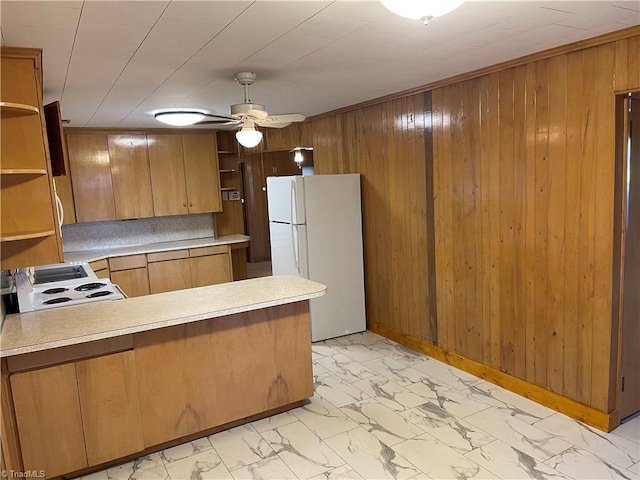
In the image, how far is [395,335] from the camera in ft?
14.8

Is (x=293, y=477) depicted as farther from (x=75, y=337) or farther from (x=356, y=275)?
(x=356, y=275)

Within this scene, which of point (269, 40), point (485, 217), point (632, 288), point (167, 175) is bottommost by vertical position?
point (632, 288)

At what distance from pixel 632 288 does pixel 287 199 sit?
2.91 m

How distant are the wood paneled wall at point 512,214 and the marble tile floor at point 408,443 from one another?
290mm

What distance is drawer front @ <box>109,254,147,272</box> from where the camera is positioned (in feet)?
17.2

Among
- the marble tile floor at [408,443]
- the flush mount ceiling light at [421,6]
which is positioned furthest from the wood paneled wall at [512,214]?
the flush mount ceiling light at [421,6]

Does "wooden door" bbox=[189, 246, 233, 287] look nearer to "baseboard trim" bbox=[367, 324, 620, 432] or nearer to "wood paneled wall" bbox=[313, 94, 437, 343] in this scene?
"wood paneled wall" bbox=[313, 94, 437, 343]

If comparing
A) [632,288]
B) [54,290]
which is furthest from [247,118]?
[632,288]

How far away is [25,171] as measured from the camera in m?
2.22

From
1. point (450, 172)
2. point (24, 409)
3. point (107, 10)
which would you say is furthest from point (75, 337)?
point (450, 172)

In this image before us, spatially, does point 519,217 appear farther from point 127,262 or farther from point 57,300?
point 127,262

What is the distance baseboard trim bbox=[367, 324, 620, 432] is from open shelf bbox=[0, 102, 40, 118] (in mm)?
3403

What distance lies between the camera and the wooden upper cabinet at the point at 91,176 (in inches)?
207

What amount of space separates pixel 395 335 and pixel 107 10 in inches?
143
